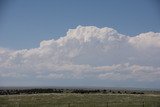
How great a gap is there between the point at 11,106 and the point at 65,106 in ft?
20.8

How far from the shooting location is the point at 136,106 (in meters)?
38.2

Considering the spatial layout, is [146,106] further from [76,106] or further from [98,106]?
[76,106]

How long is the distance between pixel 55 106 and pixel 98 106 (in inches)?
196

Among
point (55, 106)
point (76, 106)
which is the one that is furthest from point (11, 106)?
point (76, 106)

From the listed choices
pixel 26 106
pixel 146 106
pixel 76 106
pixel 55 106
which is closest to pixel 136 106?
pixel 146 106

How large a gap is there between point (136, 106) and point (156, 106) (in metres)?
2.28

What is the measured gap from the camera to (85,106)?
123 ft

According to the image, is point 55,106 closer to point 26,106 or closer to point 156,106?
point 26,106

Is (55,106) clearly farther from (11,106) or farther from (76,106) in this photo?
(11,106)

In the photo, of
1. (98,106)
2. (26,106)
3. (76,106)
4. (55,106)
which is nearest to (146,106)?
(98,106)

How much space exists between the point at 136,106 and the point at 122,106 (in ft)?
5.37

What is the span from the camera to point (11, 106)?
3844cm

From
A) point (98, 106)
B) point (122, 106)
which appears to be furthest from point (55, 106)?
point (122, 106)

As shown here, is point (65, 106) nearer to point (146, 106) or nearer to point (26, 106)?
point (26, 106)
